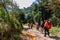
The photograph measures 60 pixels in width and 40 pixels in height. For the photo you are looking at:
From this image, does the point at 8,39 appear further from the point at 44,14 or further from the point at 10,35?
the point at 44,14

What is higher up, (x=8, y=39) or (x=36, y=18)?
(x=8, y=39)

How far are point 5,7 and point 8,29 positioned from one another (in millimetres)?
1343

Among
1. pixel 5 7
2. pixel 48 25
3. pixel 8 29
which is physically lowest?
pixel 48 25

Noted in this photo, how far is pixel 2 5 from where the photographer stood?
1023 cm

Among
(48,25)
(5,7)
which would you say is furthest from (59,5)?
(5,7)

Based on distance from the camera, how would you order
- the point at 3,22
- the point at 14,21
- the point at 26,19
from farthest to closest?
the point at 26,19, the point at 14,21, the point at 3,22

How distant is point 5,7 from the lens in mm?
10312

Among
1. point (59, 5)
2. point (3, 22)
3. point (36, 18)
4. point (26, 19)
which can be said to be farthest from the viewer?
point (26, 19)

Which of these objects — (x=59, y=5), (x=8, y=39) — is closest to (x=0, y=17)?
(x=8, y=39)

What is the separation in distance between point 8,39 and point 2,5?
1.67 metres

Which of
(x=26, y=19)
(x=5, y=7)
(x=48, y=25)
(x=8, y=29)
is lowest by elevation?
(x=26, y=19)

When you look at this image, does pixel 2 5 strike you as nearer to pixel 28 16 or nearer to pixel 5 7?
pixel 5 7

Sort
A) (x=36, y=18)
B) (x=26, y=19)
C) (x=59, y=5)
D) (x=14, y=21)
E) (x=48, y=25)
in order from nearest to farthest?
(x=14, y=21) → (x=48, y=25) → (x=59, y=5) → (x=36, y=18) → (x=26, y=19)

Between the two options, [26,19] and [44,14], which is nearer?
[44,14]
